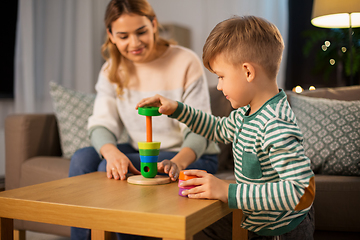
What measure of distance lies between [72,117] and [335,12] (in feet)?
5.26

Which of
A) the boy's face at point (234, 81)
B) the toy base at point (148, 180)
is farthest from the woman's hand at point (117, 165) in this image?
the boy's face at point (234, 81)

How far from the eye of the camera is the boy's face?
0.91 meters

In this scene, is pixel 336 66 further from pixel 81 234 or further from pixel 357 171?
pixel 81 234

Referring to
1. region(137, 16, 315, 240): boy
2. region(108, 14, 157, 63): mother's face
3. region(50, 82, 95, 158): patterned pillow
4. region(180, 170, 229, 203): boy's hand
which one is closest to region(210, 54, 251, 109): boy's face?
region(137, 16, 315, 240): boy

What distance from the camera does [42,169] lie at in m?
1.83

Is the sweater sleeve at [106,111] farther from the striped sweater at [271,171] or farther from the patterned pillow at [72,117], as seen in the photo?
the striped sweater at [271,171]

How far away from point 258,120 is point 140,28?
0.75 m

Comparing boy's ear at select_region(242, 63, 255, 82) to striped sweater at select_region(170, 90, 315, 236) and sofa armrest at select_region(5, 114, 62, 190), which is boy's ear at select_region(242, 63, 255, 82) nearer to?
striped sweater at select_region(170, 90, 315, 236)

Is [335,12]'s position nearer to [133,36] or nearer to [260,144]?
[133,36]

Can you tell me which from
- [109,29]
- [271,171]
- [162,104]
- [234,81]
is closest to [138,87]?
[109,29]

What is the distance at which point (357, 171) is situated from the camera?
1.52 metres

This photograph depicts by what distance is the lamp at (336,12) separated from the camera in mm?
2053

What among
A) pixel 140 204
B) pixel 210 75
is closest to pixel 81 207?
pixel 140 204

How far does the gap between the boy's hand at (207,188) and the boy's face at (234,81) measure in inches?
8.5
